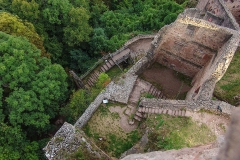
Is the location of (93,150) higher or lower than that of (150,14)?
lower

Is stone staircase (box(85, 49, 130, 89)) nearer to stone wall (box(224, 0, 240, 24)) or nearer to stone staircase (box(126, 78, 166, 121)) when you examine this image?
stone staircase (box(126, 78, 166, 121))

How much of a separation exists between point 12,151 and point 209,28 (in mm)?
12984

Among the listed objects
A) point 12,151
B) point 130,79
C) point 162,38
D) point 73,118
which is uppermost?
point 162,38

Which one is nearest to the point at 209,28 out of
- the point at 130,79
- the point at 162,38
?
the point at 162,38

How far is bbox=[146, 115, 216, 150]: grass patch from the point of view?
1389 centimetres

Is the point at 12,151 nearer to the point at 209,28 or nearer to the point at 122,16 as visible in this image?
the point at 209,28

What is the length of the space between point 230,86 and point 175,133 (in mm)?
6950

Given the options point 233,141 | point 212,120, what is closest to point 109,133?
point 212,120

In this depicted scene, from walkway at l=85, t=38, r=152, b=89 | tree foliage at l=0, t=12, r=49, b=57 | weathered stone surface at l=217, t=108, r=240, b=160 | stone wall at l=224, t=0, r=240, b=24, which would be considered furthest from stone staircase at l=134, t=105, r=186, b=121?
stone wall at l=224, t=0, r=240, b=24

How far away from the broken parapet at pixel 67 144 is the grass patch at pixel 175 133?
2.82 meters

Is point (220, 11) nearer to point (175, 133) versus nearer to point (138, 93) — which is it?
point (138, 93)

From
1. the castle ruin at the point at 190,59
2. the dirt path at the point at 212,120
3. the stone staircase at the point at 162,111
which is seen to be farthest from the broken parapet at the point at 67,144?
the dirt path at the point at 212,120

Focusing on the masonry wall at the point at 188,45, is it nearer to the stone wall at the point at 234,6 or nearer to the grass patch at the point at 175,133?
the stone wall at the point at 234,6

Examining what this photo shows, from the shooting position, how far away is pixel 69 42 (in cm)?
2211
